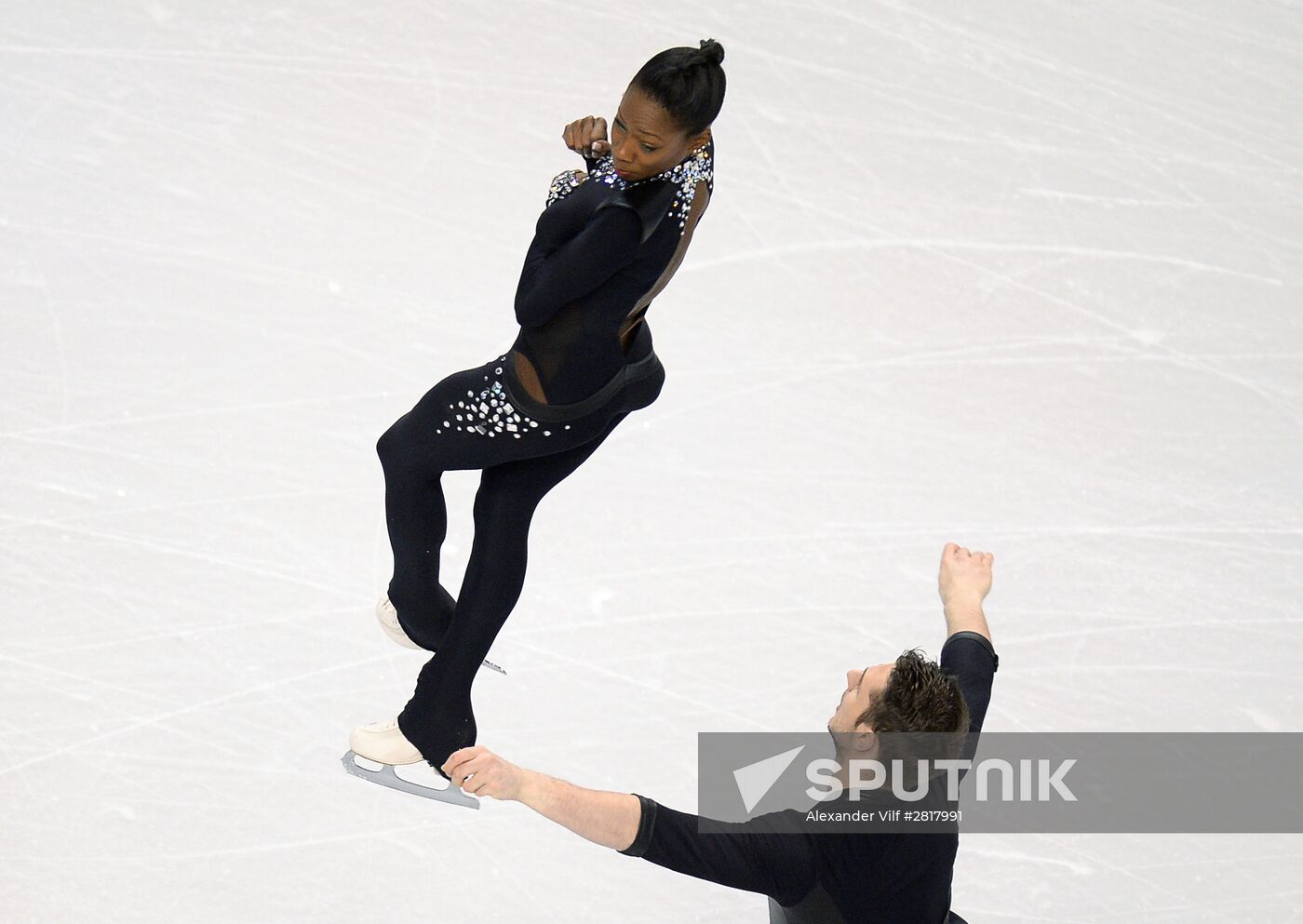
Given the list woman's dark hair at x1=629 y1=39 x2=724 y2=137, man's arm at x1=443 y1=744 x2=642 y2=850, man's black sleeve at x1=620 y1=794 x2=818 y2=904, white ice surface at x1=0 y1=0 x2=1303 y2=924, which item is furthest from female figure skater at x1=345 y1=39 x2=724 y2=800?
man's black sleeve at x1=620 y1=794 x2=818 y2=904

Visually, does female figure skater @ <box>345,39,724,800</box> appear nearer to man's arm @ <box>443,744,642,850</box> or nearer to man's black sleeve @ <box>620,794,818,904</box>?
man's arm @ <box>443,744,642,850</box>

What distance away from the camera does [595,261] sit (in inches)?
120

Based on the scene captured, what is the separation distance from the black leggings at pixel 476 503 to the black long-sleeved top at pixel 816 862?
789 millimetres

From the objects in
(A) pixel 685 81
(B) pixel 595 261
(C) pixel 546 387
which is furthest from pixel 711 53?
(C) pixel 546 387

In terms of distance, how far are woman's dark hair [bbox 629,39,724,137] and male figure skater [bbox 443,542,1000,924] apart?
1048mm

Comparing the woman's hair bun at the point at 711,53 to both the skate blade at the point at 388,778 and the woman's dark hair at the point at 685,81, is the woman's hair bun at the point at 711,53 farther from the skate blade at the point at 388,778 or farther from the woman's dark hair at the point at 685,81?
the skate blade at the point at 388,778

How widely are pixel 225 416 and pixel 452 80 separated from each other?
163cm

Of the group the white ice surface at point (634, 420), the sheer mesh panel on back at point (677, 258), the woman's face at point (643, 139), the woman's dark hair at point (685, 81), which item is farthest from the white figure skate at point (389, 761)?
the woman's dark hair at point (685, 81)

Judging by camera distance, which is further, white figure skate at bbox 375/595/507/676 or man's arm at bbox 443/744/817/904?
white figure skate at bbox 375/595/507/676

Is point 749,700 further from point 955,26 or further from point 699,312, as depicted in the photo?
point 955,26

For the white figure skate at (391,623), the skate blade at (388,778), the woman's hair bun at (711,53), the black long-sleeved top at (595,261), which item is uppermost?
the woman's hair bun at (711,53)

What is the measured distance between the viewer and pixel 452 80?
18.1ft

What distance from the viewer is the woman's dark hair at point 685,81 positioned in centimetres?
286

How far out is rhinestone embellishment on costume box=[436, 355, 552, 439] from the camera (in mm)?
3363
